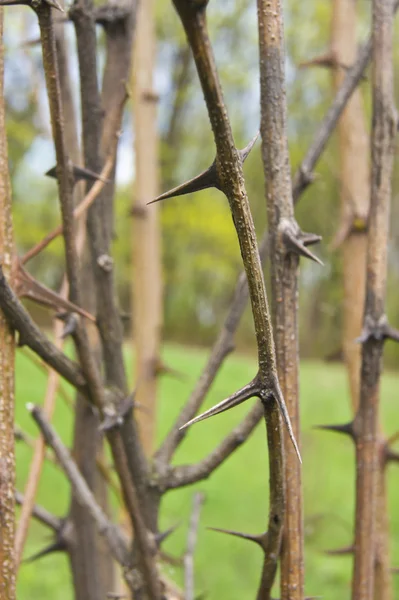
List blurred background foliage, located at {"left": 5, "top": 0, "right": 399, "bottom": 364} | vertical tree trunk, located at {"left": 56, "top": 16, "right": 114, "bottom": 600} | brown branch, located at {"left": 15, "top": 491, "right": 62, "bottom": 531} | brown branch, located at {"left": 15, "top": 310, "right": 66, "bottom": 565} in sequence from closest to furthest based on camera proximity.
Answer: brown branch, located at {"left": 15, "top": 310, "right": 66, "bottom": 565}
brown branch, located at {"left": 15, "top": 491, "right": 62, "bottom": 531}
vertical tree trunk, located at {"left": 56, "top": 16, "right": 114, "bottom": 600}
blurred background foliage, located at {"left": 5, "top": 0, "right": 399, "bottom": 364}

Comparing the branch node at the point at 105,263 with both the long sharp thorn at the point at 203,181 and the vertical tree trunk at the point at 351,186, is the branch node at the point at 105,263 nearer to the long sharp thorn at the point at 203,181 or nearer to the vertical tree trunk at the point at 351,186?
the long sharp thorn at the point at 203,181

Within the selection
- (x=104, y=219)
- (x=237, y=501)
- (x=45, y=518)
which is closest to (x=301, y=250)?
(x=104, y=219)

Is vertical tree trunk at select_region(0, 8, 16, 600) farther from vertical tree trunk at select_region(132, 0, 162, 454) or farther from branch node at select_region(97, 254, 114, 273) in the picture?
vertical tree trunk at select_region(132, 0, 162, 454)

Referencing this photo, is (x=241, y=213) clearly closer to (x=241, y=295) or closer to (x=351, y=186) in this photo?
(x=241, y=295)

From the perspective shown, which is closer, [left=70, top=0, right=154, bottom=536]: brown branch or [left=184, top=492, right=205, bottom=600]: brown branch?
[left=70, top=0, right=154, bottom=536]: brown branch

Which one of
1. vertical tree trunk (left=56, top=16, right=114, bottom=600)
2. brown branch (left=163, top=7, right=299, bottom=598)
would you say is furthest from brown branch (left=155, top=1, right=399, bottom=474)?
vertical tree trunk (left=56, top=16, right=114, bottom=600)

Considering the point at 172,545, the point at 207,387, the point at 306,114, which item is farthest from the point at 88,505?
the point at 306,114

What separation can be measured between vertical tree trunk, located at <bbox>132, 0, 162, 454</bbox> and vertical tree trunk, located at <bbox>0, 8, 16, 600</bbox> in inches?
56.6

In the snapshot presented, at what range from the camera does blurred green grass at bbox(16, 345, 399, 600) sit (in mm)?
2762

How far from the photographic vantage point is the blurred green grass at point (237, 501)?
2.76 m

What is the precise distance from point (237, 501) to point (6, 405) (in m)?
3.33

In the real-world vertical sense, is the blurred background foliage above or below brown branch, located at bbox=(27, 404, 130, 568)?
above

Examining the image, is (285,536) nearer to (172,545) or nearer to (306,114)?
(172,545)

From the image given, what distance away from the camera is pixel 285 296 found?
58 centimetres
